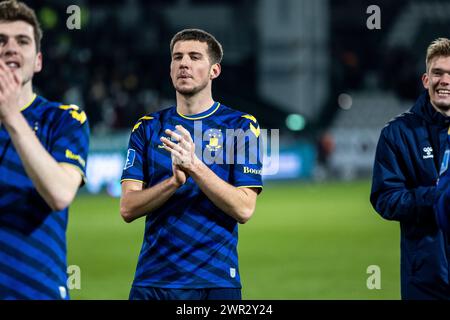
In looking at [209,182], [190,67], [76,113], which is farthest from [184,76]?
[76,113]

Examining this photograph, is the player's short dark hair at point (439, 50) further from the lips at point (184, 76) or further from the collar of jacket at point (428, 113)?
the lips at point (184, 76)

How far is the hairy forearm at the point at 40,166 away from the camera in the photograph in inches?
139

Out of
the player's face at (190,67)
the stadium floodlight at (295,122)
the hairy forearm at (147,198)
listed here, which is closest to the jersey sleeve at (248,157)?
the player's face at (190,67)

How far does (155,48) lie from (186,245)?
28.8m

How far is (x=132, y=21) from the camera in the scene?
3494 centimetres

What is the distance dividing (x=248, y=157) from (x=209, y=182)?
46 centimetres

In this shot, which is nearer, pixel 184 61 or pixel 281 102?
pixel 184 61

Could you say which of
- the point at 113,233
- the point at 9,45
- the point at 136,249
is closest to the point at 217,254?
the point at 9,45

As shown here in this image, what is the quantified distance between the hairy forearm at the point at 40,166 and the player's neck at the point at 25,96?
1.30 ft

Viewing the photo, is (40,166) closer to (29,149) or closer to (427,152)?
(29,149)

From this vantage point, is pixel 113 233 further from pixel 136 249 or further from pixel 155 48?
pixel 155 48

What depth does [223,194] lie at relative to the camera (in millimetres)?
4637

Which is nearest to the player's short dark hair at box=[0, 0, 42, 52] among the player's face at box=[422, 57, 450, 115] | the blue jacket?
the blue jacket
